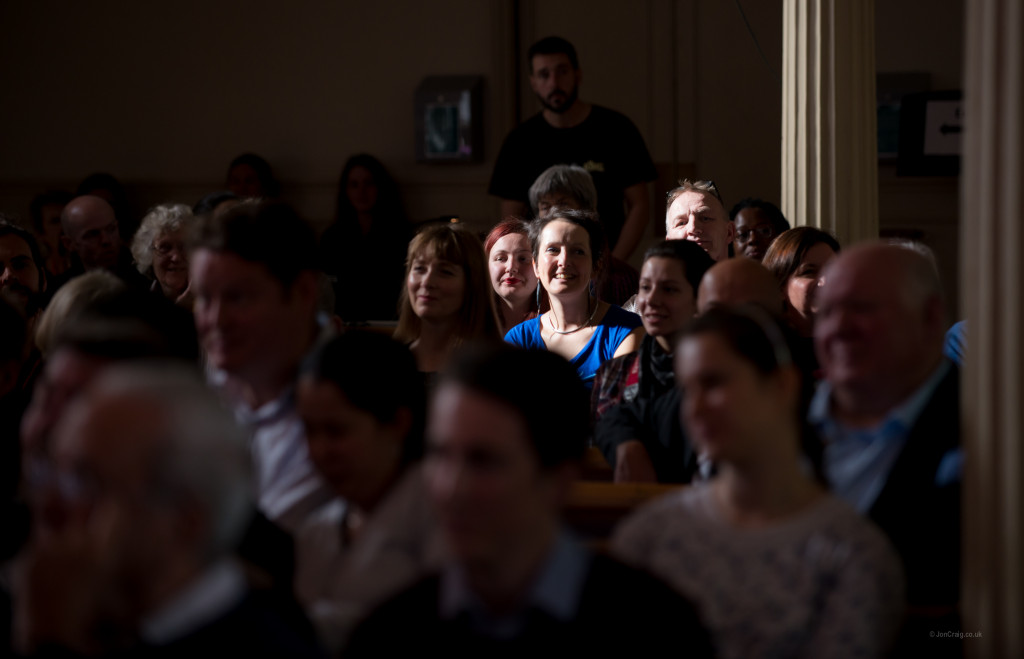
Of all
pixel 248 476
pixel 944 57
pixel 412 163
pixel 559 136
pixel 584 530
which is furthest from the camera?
Answer: pixel 412 163

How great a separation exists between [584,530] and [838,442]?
0.52m

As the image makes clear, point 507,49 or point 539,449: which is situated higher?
point 507,49

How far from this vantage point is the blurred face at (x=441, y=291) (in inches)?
131

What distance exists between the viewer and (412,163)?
7.43m

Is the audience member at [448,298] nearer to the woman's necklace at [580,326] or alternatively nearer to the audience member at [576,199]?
the woman's necklace at [580,326]

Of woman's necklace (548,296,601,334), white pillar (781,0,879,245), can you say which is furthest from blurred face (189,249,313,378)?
white pillar (781,0,879,245)

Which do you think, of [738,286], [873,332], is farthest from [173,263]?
[873,332]

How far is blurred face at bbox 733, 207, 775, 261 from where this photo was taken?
471cm

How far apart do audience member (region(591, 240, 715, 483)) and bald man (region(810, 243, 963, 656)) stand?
60 cm

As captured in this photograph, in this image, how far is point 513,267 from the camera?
173 inches

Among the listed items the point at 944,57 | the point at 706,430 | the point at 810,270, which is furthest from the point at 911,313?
the point at 944,57

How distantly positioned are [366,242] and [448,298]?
3479 mm

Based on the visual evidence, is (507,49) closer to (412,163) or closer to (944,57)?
(412,163)

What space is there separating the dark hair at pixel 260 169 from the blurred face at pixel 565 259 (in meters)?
3.56
